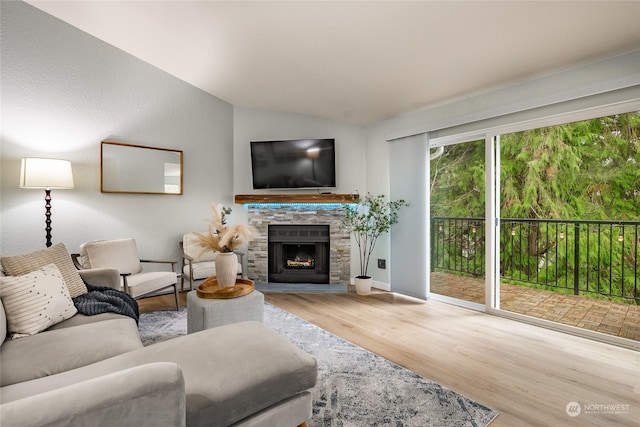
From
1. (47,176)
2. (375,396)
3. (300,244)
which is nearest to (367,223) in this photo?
(300,244)

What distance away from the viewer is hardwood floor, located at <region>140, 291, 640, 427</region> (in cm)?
176

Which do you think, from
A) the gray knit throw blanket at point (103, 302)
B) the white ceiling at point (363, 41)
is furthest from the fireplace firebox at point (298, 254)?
the gray knit throw blanket at point (103, 302)

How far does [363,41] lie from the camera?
105 inches

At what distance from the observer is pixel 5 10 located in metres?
2.82

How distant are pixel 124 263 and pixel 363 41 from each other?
3.09 metres

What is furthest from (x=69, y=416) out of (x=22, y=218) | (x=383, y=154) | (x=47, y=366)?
(x=383, y=154)

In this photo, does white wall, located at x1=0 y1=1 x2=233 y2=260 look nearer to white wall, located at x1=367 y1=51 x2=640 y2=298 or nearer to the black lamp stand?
the black lamp stand

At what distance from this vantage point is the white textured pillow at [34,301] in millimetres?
1678

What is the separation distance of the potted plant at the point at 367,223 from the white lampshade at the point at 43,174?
10.1 ft

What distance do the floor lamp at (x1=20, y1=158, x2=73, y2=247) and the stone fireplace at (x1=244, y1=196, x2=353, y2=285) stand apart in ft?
7.18

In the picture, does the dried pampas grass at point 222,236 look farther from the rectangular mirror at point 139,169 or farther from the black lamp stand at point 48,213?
the rectangular mirror at point 139,169

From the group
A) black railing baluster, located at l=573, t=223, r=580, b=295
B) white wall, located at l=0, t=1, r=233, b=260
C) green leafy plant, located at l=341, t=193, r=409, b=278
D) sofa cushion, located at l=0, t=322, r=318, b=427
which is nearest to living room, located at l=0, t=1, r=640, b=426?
white wall, located at l=0, t=1, r=233, b=260

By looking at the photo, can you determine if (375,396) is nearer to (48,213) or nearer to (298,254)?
(298,254)

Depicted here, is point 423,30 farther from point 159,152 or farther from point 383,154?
point 159,152
